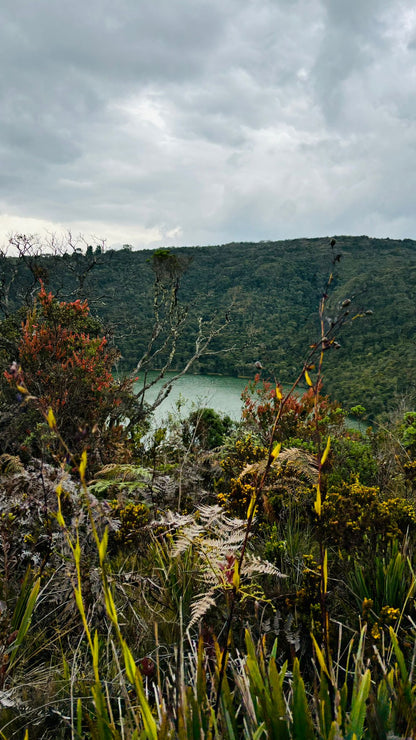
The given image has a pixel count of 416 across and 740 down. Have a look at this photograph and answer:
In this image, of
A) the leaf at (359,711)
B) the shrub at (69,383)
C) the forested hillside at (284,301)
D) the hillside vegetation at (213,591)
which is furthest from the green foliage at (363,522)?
the forested hillside at (284,301)

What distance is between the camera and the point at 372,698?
2.61ft

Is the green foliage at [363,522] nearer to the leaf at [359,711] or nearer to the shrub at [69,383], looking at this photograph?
the leaf at [359,711]

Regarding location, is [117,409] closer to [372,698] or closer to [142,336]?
[372,698]

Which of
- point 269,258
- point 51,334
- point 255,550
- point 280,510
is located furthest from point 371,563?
point 269,258

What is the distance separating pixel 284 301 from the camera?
142 feet

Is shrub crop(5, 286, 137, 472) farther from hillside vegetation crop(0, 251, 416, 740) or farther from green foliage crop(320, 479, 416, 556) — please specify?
green foliage crop(320, 479, 416, 556)

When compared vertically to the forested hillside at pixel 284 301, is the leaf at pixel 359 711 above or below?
below

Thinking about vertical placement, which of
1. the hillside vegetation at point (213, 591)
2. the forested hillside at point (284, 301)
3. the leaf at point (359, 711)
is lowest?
the hillside vegetation at point (213, 591)

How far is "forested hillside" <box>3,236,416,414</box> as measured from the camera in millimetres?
23281

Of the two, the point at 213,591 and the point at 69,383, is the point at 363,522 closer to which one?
the point at 213,591

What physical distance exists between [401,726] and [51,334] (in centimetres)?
497

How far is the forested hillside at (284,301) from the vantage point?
23.3 metres

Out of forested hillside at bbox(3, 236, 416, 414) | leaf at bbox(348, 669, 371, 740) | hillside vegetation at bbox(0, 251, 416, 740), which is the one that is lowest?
hillside vegetation at bbox(0, 251, 416, 740)

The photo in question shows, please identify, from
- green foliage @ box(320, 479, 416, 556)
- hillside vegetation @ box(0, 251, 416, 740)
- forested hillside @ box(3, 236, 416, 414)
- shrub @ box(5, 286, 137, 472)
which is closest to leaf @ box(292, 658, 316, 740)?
hillside vegetation @ box(0, 251, 416, 740)
